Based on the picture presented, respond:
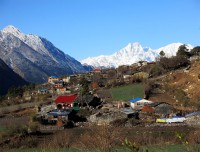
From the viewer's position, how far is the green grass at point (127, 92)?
177 feet

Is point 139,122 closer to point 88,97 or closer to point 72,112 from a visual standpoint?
point 72,112

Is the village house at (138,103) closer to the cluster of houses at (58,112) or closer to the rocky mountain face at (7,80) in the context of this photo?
the cluster of houses at (58,112)

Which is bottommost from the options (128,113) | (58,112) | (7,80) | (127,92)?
(128,113)

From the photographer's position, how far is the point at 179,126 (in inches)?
1394

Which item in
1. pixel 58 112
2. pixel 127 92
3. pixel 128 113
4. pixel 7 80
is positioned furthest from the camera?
pixel 7 80

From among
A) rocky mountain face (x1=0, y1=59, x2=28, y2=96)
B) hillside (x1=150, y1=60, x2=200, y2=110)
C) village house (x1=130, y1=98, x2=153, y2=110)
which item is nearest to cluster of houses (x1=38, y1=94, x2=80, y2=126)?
village house (x1=130, y1=98, x2=153, y2=110)

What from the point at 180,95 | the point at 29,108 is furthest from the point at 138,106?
the point at 29,108

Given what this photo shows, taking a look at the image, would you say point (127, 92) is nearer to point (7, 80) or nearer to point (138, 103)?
point (138, 103)

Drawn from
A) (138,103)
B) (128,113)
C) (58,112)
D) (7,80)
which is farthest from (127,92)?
(7,80)

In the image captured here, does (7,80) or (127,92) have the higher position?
(7,80)

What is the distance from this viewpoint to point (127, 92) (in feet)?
186

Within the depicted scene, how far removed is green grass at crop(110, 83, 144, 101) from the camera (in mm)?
53844

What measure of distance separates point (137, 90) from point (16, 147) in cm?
3451

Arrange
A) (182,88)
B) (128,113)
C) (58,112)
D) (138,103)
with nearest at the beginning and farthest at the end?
(128,113), (58,112), (138,103), (182,88)
